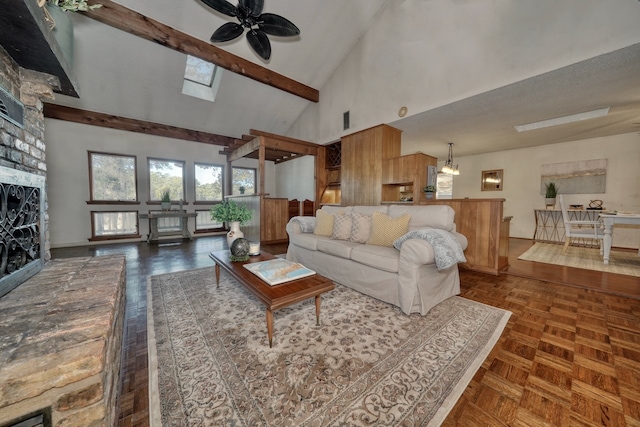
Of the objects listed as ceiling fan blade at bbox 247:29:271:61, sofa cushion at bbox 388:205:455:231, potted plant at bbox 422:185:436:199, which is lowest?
sofa cushion at bbox 388:205:455:231

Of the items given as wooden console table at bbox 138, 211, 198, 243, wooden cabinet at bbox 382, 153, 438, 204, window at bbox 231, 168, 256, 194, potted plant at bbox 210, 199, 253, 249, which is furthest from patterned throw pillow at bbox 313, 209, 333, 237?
window at bbox 231, 168, 256, 194

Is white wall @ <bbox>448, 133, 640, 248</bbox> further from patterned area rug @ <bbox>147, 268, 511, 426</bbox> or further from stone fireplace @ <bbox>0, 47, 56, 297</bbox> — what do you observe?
stone fireplace @ <bbox>0, 47, 56, 297</bbox>

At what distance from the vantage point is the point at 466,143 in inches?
217

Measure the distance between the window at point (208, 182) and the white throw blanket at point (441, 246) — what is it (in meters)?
5.99

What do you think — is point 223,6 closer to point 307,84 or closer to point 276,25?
point 276,25

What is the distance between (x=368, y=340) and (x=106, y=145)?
22.4 ft

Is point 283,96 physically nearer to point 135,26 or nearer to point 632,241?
point 135,26

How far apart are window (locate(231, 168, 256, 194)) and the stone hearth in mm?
6015

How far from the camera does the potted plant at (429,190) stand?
3904 millimetres

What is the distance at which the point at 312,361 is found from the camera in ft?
4.55

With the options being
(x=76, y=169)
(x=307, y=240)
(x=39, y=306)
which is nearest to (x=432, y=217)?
(x=307, y=240)

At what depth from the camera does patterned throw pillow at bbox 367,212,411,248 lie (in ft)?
8.17

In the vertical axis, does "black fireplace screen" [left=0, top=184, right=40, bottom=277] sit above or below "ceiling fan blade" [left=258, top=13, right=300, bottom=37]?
below

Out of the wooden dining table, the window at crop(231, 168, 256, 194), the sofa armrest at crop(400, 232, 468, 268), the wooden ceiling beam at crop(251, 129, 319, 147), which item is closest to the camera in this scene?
the sofa armrest at crop(400, 232, 468, 268)
